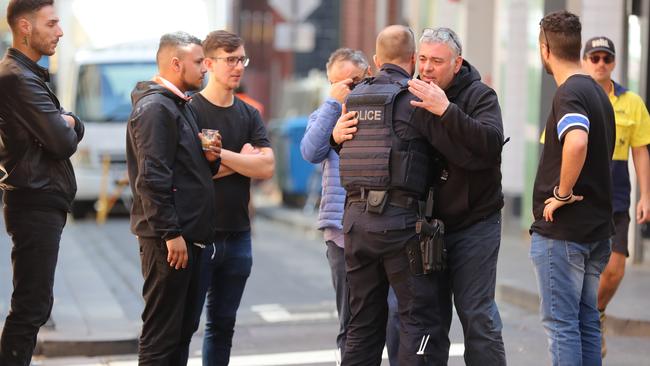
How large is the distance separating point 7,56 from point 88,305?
4312 millimetres

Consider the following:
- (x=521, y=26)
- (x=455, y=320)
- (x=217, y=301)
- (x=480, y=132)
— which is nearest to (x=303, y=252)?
(x=521, y=26)

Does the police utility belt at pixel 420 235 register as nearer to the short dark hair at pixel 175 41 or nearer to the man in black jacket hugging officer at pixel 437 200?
the man in black jacket hugging officer at pixel 437 200

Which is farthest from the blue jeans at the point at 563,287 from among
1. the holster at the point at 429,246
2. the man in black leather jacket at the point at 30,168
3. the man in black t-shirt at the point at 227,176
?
the man in black leather jacket at the point at 30,168

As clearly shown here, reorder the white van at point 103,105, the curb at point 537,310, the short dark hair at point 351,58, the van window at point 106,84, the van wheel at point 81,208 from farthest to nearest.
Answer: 1. the van wheel at point 81,208
2. the van window at point 106,84
3. the white van at point 103,105
4. the curb at point 537,310
5. the short dark hair at point 351,58

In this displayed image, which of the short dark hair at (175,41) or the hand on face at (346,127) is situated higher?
the short dark hair at (175,41)

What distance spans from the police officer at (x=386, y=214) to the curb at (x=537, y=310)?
3234mm

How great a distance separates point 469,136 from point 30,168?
2.22 metres

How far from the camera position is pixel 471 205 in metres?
5.80

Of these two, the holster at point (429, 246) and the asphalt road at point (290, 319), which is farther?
the asphalt road at point (290, 319)

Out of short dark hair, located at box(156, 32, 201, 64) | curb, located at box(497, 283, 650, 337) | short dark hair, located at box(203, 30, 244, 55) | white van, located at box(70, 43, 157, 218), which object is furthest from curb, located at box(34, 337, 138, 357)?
white van, located at box(70, 43, 157, 218)

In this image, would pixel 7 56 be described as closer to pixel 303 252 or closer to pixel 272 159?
pixel 272 159

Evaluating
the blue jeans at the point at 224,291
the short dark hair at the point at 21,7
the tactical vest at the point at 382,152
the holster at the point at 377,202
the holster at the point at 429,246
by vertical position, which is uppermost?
the short dark hair at the point at 21,7

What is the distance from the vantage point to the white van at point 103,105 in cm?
1948

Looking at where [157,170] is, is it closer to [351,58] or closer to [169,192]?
[169,192]
